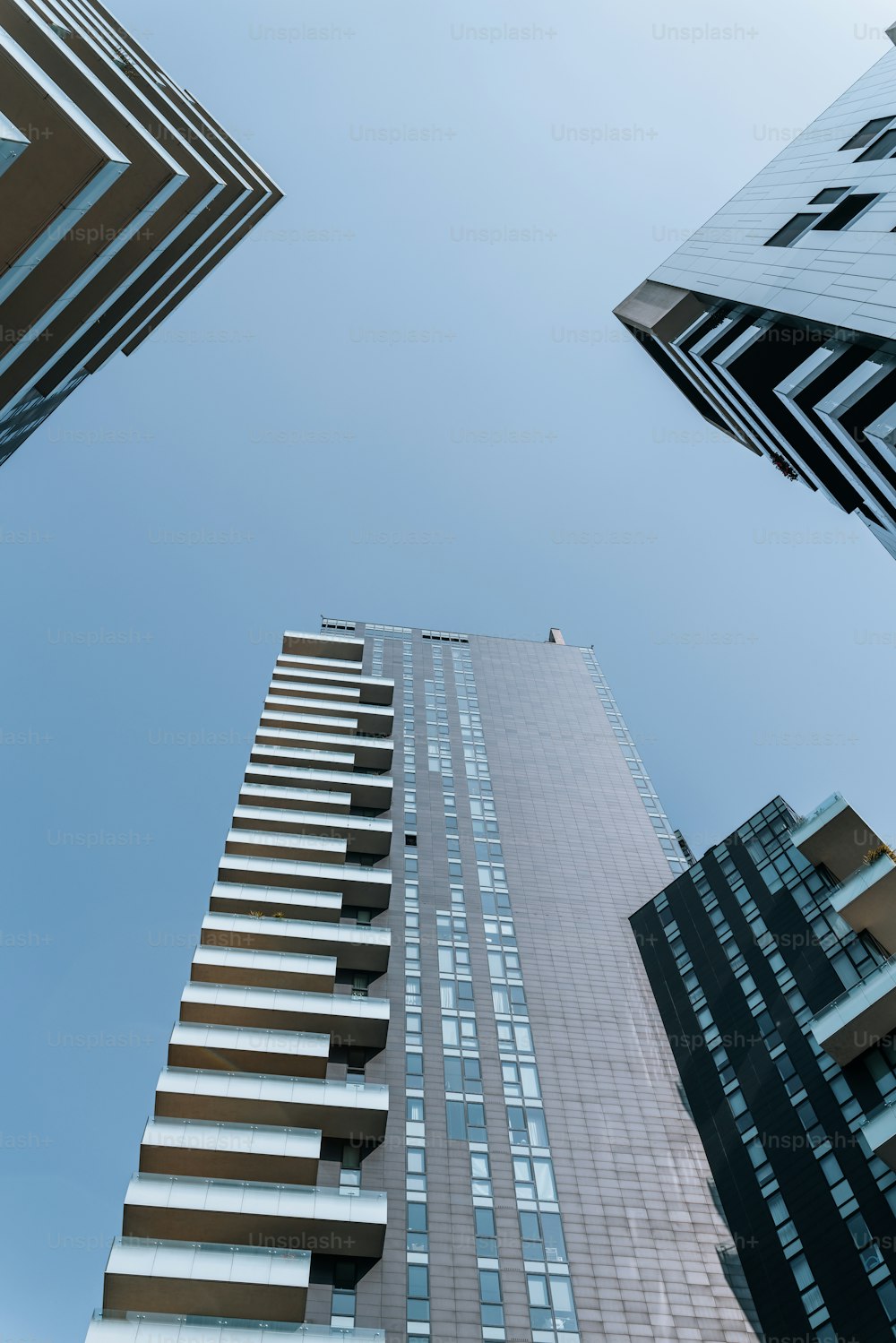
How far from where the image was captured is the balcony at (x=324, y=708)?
55.1m

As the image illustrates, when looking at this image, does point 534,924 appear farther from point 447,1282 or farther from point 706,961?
point 447,1282

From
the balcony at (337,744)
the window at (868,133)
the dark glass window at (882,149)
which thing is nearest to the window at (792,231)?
the dark glass window at (882,149)

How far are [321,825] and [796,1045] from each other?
2301cm

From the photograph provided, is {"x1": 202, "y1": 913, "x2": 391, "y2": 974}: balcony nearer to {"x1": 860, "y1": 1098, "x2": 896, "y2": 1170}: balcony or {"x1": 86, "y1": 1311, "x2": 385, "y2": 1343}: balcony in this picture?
{"x1": 86, "y1": 1311, "x2": 385, "y2": 1343}: balcony

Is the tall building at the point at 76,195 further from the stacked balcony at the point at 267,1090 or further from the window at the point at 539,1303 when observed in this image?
the window at the point at 539,1303

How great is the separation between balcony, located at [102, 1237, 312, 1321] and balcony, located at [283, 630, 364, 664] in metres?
44.2

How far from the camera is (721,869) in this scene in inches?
1810

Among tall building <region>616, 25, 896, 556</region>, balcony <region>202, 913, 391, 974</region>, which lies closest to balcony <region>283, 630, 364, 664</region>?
balcony <region>202, 913, 391, 974</region>

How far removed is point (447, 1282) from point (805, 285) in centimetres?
3339

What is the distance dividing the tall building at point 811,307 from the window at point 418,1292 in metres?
28.6

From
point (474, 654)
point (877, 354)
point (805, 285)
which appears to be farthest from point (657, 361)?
point (474, 654)

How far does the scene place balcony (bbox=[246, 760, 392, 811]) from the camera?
47.3 m

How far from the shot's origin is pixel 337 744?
51.2 metres

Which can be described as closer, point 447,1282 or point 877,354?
point 877,354
